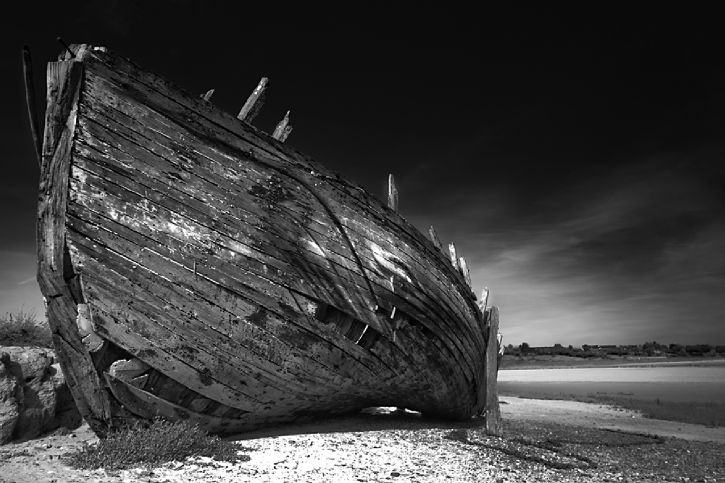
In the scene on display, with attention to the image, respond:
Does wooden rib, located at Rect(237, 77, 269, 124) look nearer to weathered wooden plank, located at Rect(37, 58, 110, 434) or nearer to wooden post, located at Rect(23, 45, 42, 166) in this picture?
weathered wooden plank, located at Rect(37, 58, 110, 434)

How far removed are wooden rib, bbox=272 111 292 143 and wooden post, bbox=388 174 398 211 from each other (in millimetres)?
2338

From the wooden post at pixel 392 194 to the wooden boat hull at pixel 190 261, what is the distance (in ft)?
3.33

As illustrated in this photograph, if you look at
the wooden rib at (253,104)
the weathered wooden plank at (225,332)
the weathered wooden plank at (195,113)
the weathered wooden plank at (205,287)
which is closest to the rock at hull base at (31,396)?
the weathered wooden plank at (225,332)

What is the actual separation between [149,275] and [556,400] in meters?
19.9

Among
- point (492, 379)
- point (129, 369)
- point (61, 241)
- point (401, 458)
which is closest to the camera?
point (61, 241)

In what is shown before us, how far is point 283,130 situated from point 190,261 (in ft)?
7.95

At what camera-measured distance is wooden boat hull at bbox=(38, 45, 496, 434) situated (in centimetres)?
573

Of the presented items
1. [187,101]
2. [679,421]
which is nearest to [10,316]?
[187,101]

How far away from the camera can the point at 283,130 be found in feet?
23.1

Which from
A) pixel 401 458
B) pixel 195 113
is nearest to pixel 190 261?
pixel 195 113

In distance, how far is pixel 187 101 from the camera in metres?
6.25

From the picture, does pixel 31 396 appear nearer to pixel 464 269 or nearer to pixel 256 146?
pixel 256 146

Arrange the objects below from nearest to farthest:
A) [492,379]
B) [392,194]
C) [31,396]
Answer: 1. [31,396]
2. [392,194]
3. [492,379]

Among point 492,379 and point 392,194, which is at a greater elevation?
point 392,194
